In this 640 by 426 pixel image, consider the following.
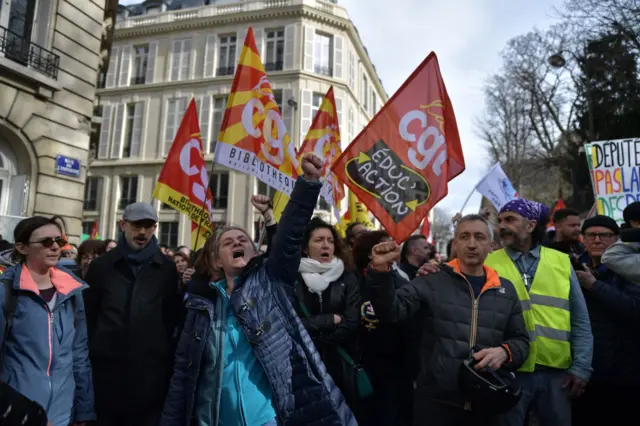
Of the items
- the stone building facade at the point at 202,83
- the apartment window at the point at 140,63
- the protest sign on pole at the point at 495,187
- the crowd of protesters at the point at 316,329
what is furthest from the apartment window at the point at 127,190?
the crowd of protesters at the point at 316,329

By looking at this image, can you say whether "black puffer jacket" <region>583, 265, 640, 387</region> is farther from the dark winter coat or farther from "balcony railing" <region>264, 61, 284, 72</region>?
"balcony railing" <region>264, 61, 284, 72</region>

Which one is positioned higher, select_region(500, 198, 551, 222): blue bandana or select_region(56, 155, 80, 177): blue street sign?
select_region(56, 155, 80, 177): blue street sign

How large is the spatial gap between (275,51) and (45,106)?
20.8 m

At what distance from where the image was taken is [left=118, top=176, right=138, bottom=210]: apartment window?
2941cm

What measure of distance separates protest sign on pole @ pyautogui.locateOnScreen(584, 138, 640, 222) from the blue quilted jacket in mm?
5241

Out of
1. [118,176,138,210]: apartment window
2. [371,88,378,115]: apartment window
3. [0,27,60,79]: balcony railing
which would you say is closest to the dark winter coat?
[0,27,60,79]: balcony railing

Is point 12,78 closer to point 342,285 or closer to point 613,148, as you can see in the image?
point 342,285

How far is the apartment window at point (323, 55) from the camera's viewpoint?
28875mm

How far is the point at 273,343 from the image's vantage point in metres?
2.18

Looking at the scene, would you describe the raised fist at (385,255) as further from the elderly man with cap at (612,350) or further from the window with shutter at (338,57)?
the window with shutter at (338,57)

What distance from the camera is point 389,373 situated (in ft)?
12.0

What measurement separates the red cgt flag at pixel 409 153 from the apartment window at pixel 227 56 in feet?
88.8

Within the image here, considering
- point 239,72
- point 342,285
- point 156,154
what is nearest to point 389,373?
point 342,285

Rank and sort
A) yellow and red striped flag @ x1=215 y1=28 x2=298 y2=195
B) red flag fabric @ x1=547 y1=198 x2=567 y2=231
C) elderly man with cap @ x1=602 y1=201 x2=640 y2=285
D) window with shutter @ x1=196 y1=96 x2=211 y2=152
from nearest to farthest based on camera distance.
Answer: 1. elderly man with cap @ x1=602 y1=201 x2=640 y2=285
2. yellow and red striped flag @ x1=215 y1=28 x2=298 y2=195
3. red flag fabric @ x1=547 y1=198 x2=567 y2=231
4. window with shutter @ x1=196 y1=96 x2=211 y2=152
